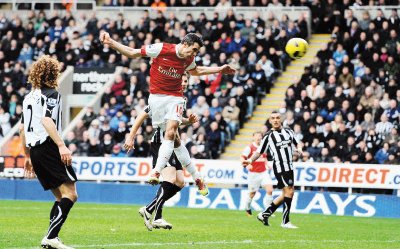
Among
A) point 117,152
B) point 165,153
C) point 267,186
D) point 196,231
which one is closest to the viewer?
point 165,153

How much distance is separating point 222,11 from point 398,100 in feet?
31.7

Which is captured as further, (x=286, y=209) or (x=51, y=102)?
(x=286, y=209)

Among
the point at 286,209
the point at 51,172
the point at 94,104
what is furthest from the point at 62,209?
the point at 94,104

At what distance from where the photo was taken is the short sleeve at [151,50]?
47.3 feet

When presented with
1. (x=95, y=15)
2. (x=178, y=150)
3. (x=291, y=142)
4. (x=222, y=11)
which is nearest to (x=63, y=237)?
(x=178, y=150)

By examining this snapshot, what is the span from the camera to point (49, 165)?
11555 mm

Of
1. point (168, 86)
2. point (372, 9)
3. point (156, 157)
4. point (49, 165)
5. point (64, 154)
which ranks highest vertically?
point (168, 86)

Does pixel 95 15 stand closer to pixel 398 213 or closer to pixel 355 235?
pixel 398 213

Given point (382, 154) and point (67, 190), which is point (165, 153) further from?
point (382, 154)

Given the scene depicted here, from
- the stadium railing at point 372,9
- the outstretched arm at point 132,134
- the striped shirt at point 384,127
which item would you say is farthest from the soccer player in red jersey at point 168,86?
the stadium railing at point 372,9

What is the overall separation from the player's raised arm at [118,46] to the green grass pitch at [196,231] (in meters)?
2.69

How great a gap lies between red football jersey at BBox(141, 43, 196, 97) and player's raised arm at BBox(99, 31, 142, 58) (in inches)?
20.8

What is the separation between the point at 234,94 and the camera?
30.7 meters

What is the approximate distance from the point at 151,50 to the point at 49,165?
356cm
